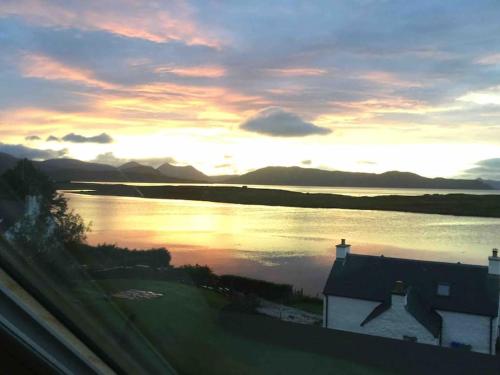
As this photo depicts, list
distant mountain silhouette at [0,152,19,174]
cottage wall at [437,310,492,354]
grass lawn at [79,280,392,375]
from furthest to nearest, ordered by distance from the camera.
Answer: cottage wall at [437,310,492,354] < grass lawn at [79,280,392,375] < distant mountain silhouette at [0,152,19,174]

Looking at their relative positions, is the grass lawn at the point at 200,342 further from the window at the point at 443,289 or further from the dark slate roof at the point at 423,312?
the window at the point at 443,289

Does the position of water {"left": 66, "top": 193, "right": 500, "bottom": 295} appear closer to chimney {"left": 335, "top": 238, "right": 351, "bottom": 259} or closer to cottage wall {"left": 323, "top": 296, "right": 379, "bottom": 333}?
chimney {"left": 335, "top": 238, "right": 351, "bottom": 259}

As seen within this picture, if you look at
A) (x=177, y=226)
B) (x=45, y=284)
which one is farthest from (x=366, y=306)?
(x=45, y=284)

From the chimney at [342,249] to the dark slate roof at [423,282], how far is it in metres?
0.18

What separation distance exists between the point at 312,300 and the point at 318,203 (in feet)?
11.1

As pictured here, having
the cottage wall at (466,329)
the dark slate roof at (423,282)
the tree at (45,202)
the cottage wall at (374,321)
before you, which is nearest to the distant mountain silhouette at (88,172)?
the tree at (45,202)

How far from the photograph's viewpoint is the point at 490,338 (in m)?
4.74

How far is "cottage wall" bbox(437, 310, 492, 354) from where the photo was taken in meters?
4.55

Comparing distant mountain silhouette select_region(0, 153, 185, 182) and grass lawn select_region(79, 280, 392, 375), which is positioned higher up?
distant mountain silhouette select_region(0, 153, 185, 182)

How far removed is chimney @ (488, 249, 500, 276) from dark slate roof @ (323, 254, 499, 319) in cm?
8

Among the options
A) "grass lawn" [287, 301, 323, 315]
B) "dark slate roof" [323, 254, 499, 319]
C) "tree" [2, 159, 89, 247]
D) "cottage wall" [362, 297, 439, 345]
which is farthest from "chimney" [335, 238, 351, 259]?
"tree" [2, 159, 89, 247]

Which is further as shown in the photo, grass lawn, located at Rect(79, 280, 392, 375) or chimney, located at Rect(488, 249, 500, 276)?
chimney, located at Rect(488, 249, 500, 276)

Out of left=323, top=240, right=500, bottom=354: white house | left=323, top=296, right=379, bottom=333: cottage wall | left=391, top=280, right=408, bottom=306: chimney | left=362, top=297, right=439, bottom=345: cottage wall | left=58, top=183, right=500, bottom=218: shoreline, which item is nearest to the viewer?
left=362, top=297, right=439, bottom=345: cottage wall

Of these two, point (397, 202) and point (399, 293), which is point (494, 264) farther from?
point (397, 202)
